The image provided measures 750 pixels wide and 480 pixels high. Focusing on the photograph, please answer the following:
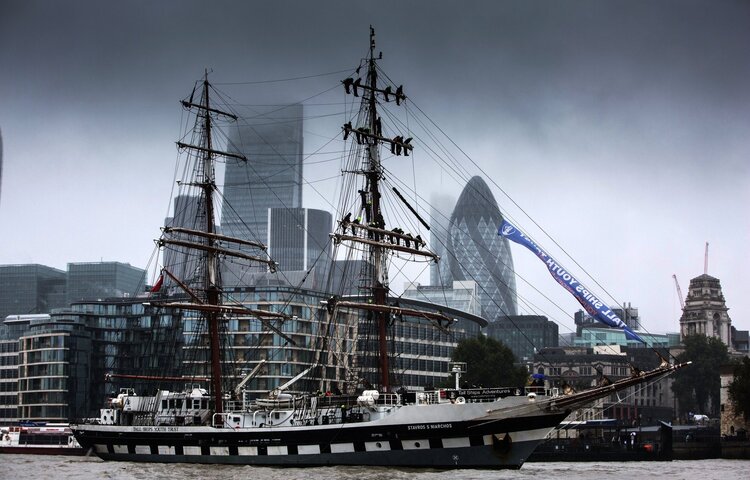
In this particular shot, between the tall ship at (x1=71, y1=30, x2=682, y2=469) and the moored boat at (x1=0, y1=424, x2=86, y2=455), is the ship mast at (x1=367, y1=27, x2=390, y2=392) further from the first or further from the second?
the moored boat at (x1=0, y1=424, x2=86, y2=455)

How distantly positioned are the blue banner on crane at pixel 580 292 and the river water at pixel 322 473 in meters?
10.2

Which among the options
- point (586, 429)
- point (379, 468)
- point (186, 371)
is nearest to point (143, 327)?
point (186, 371)

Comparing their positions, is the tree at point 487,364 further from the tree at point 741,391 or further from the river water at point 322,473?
the river water at point 322,473

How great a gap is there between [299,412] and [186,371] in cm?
7689

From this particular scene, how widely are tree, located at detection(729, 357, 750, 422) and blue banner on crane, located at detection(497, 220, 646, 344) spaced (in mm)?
55879

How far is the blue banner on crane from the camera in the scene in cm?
7369

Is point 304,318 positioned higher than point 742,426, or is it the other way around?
point 304,318

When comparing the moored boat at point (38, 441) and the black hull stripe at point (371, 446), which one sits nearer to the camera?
the black hull stripe at point (371, 446)

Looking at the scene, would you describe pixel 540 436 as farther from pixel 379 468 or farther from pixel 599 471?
pixel 379 468

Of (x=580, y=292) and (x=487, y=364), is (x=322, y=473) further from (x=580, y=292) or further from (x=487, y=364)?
(x=487, y=364)

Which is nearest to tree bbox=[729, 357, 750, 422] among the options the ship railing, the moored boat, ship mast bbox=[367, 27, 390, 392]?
ship mast bbox=[367, 27, 390, 392]

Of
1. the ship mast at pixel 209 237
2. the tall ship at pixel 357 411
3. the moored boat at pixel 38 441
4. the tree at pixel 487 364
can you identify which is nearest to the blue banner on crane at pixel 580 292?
the tall ship at pixel 357 411

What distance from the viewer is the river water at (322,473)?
70.6 metres

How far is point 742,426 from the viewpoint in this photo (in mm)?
131625
